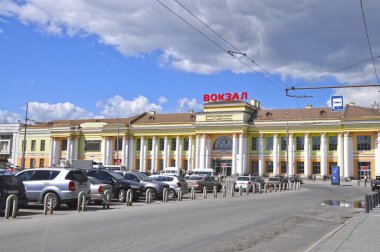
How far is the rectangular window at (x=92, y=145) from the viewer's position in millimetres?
97688

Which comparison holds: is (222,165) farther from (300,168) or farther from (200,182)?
(200,182)

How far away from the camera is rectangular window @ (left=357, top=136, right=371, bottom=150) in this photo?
A: 7727cm

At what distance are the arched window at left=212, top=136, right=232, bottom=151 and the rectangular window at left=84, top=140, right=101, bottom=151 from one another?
25.3 metres

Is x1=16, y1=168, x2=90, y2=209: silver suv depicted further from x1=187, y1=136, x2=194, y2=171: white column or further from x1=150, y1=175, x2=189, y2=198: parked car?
x1=187, y1=136, x2=194, y2=171: white column

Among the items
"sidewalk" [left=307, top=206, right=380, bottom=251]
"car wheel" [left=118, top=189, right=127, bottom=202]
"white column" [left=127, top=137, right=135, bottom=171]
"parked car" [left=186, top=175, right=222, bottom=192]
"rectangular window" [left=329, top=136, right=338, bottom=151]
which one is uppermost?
"rectangular window" [left=329, top=136, right=338, bottom=151]

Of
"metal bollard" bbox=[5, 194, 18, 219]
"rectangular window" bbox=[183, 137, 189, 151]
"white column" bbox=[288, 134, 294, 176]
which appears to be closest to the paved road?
"metal bollard" bbox=[5, 194, 18, 219]

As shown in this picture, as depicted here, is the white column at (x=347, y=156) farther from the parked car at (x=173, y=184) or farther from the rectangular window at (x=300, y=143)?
the parked car at (x=173, y=184)

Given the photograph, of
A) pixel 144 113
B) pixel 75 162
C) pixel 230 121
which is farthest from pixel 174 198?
pixel 144 113

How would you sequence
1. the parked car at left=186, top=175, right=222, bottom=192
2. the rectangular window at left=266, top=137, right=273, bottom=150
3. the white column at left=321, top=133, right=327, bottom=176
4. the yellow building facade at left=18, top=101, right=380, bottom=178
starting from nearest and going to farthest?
the parked car at left=186, top=175, right=222, bottom=192, the yellow building facade at left=18, top=101, right=380, bottom=178, the white column at left=321, top=133, right=327, bottom=176, the rectangular window at left=266, top=137, right=273, bottom=150

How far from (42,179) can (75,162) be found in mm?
42437

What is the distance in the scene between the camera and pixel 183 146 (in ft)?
300

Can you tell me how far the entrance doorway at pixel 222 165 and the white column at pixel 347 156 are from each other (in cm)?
2039

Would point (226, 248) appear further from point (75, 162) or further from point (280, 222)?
point (75, 162)

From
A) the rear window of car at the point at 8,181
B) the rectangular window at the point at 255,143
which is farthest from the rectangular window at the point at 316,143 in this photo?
the rear window of car at the point at 8,181
